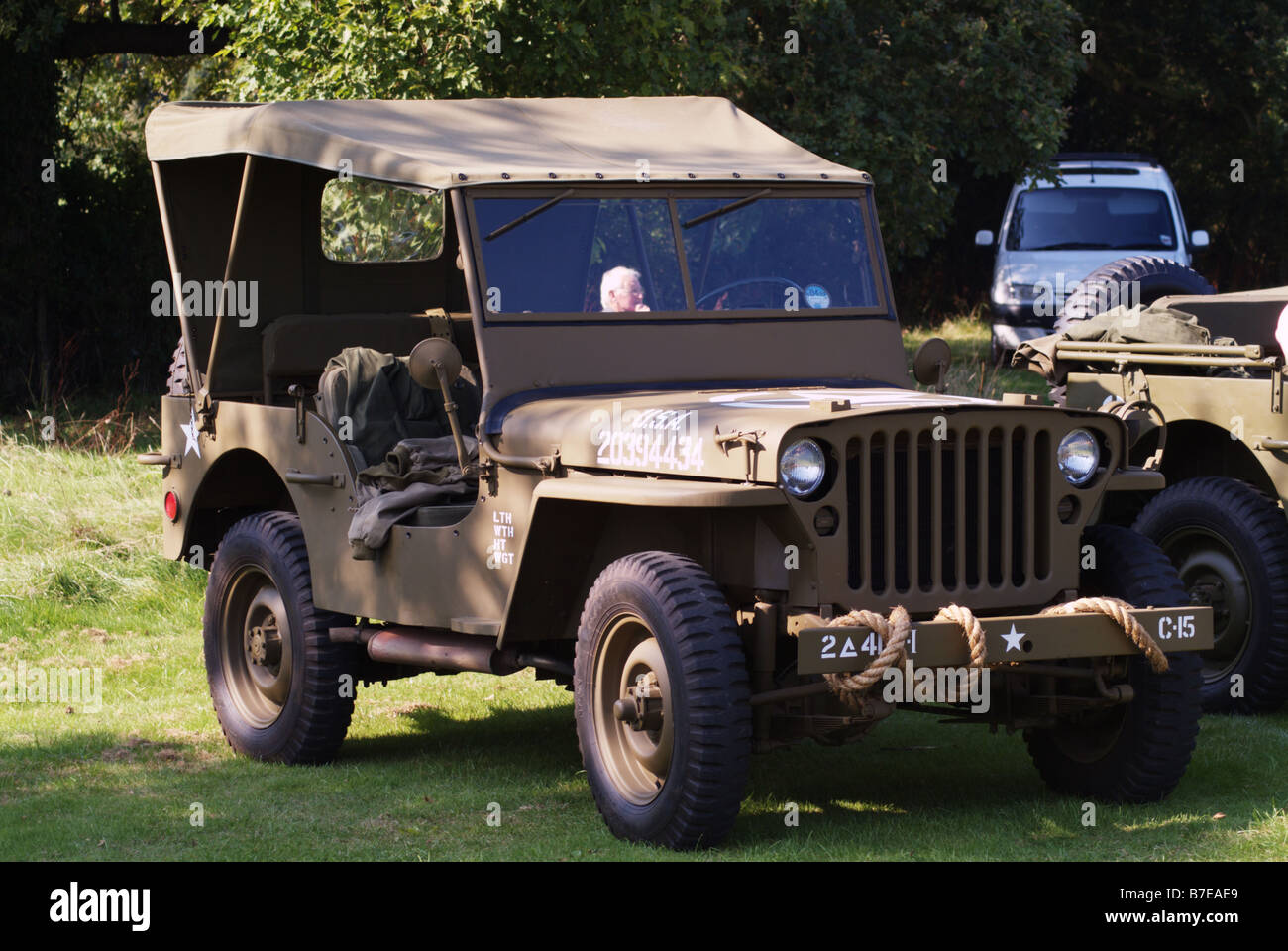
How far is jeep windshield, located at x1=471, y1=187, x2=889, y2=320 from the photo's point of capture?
266 inches

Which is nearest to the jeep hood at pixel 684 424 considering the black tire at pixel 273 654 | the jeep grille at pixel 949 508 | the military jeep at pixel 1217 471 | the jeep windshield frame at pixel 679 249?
the jeep grille at pixel 949 508

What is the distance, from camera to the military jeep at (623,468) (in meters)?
5.62

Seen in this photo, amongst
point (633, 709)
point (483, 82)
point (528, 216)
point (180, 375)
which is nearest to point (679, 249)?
point (528, 216)

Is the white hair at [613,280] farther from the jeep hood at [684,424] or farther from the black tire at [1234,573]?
the black tire at [1234,573]

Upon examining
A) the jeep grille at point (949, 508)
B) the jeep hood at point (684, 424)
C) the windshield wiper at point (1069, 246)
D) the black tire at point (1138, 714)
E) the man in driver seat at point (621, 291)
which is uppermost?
the windshield wiper at point (1069, 246)

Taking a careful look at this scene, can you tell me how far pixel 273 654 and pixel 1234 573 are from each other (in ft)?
13.3

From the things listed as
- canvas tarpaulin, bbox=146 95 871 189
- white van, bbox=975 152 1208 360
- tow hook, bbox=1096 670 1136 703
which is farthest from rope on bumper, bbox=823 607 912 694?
white van, bbox=975 152 1208 360

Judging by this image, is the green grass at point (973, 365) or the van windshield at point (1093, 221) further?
the van windshield at point (1093, 221)

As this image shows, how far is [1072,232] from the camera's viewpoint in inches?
769

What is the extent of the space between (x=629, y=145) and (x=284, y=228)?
1.75 meters

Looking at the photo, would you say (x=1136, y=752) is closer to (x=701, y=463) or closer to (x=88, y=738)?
(x=701, y=463)

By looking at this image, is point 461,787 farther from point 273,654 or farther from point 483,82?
point 483,82

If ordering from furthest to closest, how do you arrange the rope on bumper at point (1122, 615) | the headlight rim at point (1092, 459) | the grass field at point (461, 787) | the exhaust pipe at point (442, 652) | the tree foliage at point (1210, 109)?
the tree foliage at point (1210, 109) → the exhaust pipe at point (442, 652) → the headlight rim at point (1092, 459) → the grass field at point (461, 787) → the rope on bumper at point (1122, 615)

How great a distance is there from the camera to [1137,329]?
28.3ft
